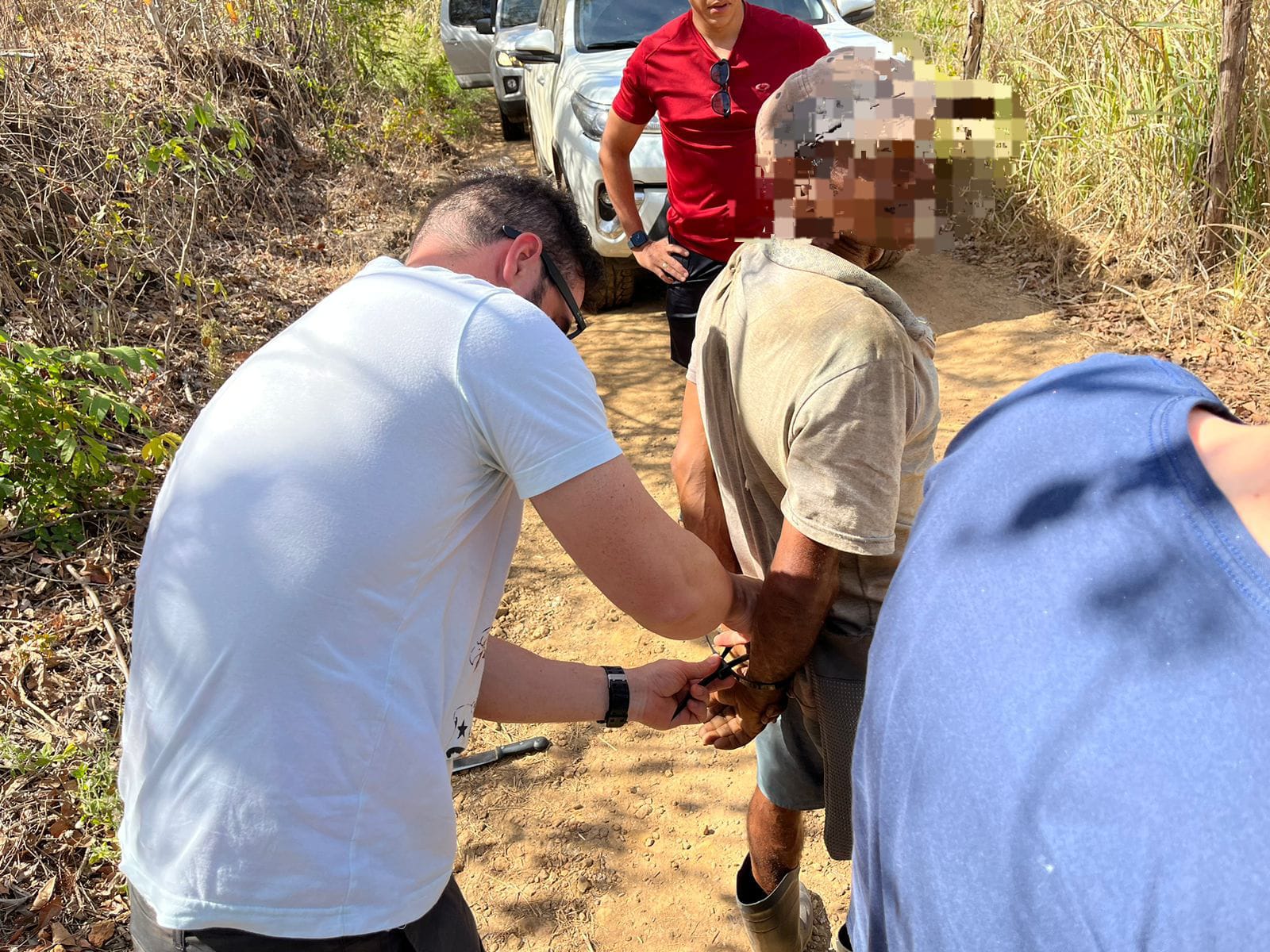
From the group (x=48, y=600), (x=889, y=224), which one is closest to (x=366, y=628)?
(x=889, y=224)

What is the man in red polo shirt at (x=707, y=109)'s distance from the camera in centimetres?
332

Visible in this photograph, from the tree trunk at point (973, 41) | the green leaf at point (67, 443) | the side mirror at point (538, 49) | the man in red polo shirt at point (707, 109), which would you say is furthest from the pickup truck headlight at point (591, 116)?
the green leaf at point (67, 443)

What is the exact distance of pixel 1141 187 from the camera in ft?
18.0

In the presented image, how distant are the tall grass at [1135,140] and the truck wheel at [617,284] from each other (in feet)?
8.80

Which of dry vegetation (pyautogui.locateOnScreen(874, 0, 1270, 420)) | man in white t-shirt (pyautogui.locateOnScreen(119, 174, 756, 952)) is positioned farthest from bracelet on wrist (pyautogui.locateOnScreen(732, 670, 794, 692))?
dry vegetation (pyautogui.locateOnScreen(874, 0, 1270, 420))

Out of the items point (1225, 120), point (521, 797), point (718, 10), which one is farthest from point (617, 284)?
point (521, 797)

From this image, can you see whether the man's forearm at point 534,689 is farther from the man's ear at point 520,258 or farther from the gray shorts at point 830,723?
the man's ear at point 520,258

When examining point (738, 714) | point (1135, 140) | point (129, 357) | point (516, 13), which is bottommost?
point (738, 714)

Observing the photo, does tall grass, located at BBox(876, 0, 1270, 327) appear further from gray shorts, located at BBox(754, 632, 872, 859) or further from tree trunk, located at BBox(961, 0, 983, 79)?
gray shorts, located at BBox(754, 632, 872, 859)

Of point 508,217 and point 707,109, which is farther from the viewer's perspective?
point 707,109

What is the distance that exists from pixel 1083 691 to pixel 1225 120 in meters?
5.63

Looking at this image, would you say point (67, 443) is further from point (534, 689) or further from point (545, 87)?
point (545, 87)

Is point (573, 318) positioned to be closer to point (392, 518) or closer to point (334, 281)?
point (392, 518)

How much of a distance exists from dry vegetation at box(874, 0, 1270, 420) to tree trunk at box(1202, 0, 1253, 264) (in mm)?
58
